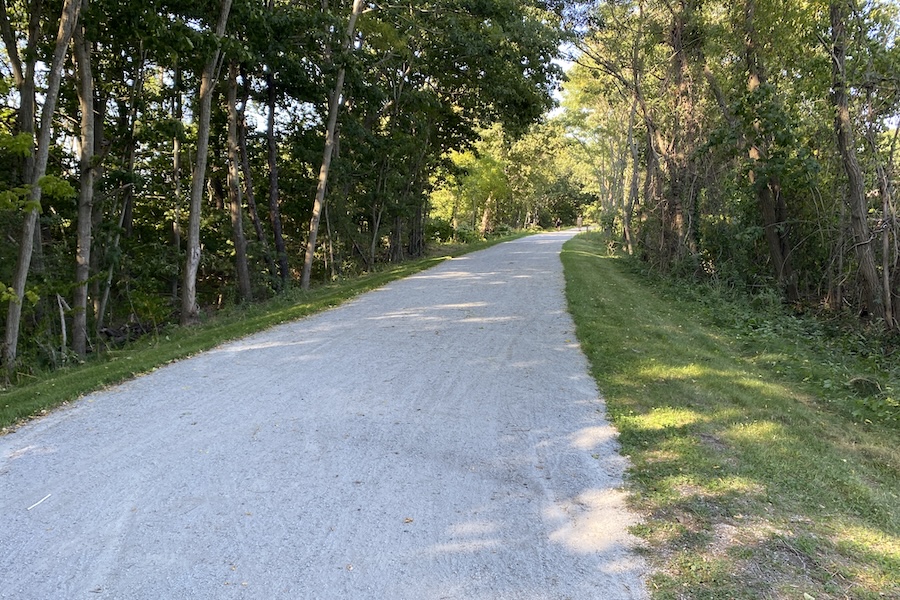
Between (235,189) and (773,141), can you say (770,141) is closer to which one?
(773,141)

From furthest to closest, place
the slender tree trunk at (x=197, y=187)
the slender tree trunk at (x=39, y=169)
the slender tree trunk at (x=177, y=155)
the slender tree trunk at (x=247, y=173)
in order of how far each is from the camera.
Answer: the slender tree trunk at (x=247, y=173), the slender tree trunk at (x=177, y=155), the slender tree trunk at (x=197, y=187), the slender tree trunk at (x=39, y=169)

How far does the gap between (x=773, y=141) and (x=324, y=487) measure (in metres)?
12.5

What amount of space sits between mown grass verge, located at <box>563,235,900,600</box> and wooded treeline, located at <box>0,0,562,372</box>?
860cm

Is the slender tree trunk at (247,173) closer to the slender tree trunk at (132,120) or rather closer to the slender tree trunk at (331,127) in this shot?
the slender tree trunk at (331,127)

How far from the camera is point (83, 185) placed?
34.7ft

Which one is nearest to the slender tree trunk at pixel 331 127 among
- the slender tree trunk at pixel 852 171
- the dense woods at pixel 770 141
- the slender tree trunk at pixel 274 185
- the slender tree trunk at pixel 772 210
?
the slender tree trunk at pixel 274 185

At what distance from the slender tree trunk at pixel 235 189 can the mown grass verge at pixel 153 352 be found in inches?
65.1

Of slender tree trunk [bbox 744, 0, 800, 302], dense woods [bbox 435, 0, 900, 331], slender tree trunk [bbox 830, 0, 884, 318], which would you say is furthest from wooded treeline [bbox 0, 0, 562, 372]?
slender tree trunk [bbox 830, 0, 884, 318]

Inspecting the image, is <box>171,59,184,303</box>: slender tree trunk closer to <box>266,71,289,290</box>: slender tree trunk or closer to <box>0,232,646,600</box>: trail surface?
<box>266,71,289,290</box>: slender tree trunk

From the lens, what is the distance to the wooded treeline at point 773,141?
9.69m

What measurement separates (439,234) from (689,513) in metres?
28.8

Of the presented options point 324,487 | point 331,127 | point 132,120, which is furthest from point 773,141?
point 132,120

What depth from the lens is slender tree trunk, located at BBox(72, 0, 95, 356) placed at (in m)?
10.2

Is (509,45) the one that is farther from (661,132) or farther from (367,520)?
(367,520)
